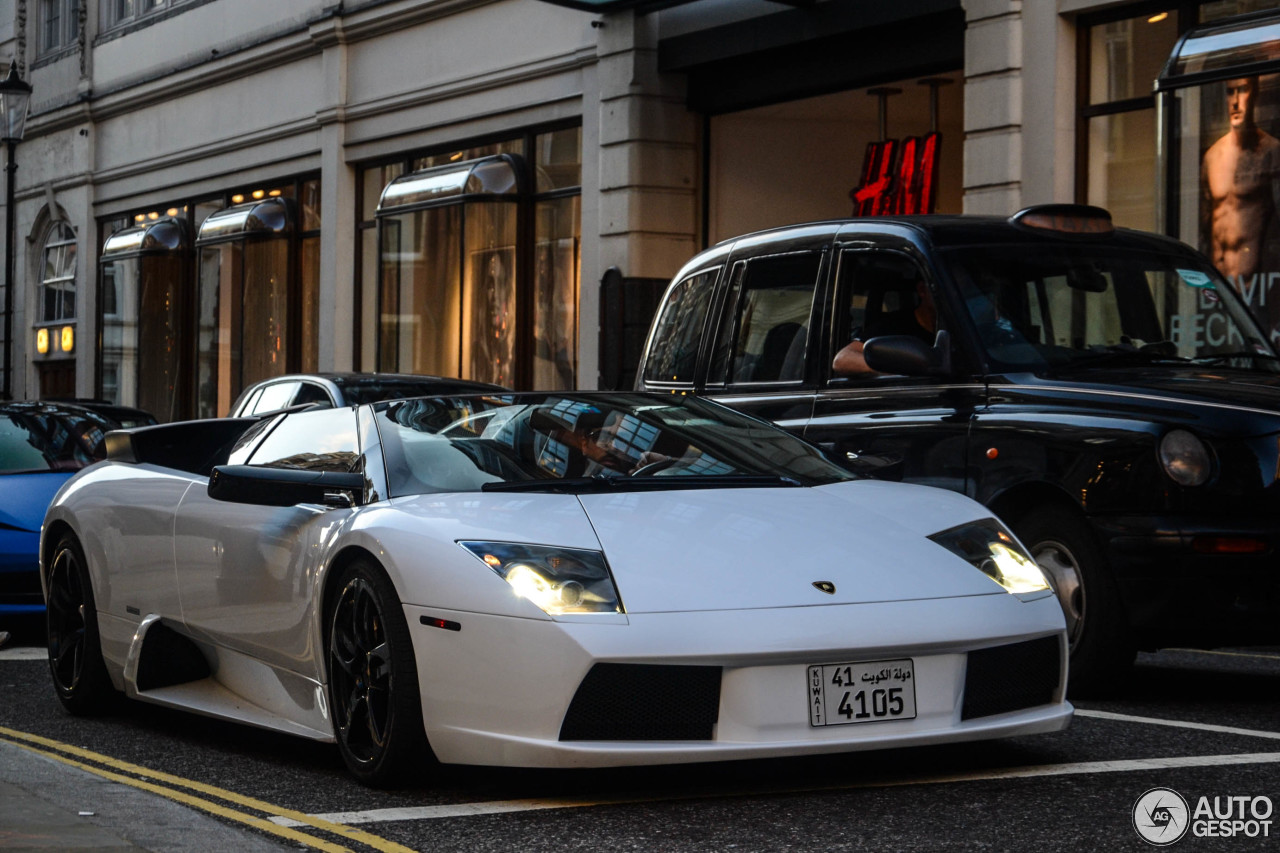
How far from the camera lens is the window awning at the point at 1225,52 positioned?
13.3 metres

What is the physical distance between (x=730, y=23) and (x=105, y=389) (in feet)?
57.1

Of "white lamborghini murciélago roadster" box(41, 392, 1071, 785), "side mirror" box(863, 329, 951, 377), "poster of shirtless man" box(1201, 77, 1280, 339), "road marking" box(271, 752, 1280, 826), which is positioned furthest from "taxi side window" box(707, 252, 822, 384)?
"poster of shirtless man" box(1201, 77, 1280, 339)

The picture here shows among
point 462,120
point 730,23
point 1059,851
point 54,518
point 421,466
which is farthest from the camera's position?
point 462,120

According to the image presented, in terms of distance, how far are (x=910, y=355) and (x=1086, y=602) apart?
123cm

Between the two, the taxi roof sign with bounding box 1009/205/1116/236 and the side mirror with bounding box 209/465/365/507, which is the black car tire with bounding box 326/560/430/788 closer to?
the side mirror with bounding box 209/465/365/507

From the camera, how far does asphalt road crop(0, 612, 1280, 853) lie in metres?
4.66

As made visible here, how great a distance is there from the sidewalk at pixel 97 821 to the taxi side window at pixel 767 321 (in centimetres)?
415

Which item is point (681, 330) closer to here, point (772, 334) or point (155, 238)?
point (772, 334)

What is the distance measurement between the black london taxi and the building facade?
657cm

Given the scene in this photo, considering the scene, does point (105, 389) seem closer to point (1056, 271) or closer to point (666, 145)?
point (666, 145)

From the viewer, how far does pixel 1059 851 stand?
4449mm

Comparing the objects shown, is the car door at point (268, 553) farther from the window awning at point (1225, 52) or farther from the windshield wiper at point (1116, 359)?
the window awning at point (1225, 52)

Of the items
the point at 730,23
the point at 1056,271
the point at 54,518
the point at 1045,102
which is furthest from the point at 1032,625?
the point at 730,23

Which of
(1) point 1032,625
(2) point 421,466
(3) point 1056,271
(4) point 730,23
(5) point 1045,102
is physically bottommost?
(1) point 1032,625
